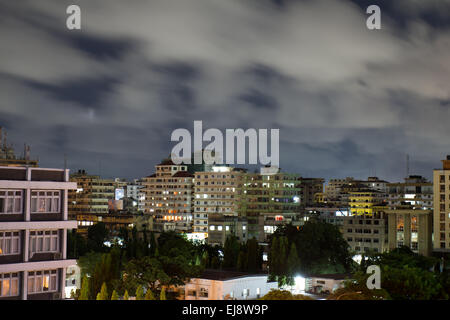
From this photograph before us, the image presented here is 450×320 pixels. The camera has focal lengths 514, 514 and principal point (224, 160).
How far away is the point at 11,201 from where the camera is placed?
21281 millimetres

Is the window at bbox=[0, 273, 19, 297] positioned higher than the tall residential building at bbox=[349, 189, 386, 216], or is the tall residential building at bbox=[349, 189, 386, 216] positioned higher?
the tall residential building at bbox=[349, 189, 386, 216]

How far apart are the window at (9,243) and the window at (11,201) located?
930 mm

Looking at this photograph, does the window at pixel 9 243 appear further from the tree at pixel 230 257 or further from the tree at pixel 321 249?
the tree at pixel 321 249

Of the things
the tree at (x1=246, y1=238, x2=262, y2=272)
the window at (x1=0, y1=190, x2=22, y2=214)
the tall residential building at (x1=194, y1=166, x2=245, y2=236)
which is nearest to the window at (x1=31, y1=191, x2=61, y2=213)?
the window at (x1=0, y1=190, x2=22, y2=214)

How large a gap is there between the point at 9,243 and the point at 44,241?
1586mm

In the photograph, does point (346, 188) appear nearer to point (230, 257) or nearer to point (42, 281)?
point (230, 257)

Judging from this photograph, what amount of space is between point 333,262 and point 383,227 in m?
24.6

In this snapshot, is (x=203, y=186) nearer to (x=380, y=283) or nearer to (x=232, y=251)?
(x=232, y=251)

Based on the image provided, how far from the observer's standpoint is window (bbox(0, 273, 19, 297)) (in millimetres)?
20703

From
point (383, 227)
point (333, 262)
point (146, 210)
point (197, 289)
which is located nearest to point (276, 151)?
point (383, 227)

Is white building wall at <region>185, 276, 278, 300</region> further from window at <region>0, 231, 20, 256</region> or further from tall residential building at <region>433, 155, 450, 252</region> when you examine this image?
tall residential building at <region>433, 155, 450, 252</region>

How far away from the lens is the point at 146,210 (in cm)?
10306

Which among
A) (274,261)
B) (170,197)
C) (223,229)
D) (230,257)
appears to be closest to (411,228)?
(223,229)

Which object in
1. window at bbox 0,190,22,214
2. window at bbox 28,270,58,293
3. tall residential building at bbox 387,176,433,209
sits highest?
tall residential building at bbox 387,176,433,209
